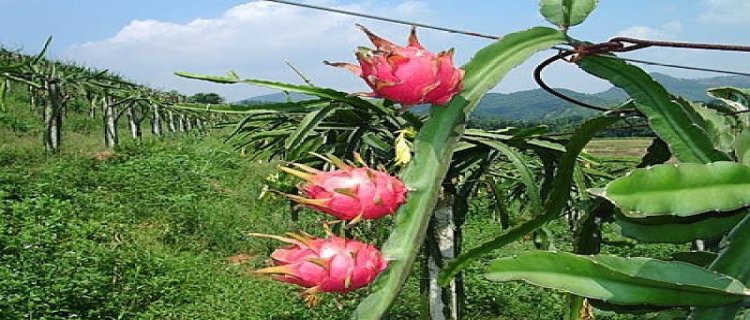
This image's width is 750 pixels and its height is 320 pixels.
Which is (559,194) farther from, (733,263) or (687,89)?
(687,89)

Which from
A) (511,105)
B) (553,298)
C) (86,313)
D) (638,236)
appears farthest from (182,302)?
(511,105)

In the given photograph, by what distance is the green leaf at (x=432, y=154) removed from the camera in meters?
0.40

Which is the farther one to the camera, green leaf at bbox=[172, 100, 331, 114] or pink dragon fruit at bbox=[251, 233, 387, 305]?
green leaf at bbox=[172, 100, 331, 114]

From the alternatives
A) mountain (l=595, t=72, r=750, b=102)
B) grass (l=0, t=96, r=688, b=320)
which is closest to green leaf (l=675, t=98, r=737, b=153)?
mountain (l=595, t=72, r=750, b=102)

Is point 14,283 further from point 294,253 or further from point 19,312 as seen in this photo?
point 294,253

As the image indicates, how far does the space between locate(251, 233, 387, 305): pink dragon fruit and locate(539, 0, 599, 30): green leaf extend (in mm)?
272

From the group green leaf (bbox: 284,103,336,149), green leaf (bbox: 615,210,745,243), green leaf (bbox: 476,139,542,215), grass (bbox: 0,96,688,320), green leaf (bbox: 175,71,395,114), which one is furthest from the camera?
grass (bbox: 0,96,688,320)

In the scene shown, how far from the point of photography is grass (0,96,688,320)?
318 cm

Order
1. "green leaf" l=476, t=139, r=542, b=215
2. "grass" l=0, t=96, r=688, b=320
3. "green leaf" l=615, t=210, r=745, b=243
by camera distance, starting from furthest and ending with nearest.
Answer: "grass" l=0, t=96, r=688, b=320 → "green leaf" l=476, t=139, r=542, b=215 → "green leaf" l=615, t=210, r=745, b=243

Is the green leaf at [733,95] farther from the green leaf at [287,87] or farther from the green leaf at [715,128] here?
the green leaf at [287,87]

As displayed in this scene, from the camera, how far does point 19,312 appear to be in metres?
2.75

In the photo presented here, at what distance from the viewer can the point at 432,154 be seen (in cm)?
47

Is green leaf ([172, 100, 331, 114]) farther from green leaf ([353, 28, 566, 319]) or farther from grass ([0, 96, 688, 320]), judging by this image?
grass ([0, 96, 688, 320])

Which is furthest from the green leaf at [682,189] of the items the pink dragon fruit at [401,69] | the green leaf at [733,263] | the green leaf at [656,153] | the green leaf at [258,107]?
A: the green leaf at [258,107]
